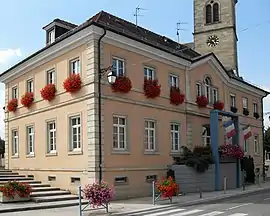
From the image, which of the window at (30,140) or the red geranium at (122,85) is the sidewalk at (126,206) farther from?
the window at (30,140)

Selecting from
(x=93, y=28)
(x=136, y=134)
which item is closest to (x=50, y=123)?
(x=136, y=134)

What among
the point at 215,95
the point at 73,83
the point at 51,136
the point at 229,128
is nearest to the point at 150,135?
the point at 73,83

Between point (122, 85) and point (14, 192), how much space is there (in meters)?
7.45

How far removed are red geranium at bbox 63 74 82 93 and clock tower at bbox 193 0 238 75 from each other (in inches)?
980

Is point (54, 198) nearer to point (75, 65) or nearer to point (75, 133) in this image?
point (75, 133)

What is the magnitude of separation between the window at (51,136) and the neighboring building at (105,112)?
0.06 meters

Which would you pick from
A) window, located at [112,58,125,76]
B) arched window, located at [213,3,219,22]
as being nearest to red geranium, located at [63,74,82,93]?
window, located at [112,58,125,76]

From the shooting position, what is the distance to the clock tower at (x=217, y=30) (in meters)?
43.3

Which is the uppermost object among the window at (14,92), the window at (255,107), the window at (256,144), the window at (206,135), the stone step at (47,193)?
the window at (14,92)

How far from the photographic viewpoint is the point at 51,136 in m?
23.8

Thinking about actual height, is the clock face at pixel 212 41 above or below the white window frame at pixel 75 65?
above

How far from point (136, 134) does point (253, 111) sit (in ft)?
61.6

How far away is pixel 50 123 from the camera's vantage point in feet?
78.0

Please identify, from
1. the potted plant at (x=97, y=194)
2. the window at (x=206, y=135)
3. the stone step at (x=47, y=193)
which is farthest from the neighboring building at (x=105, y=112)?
the potted plant at (x=97, y=194)
